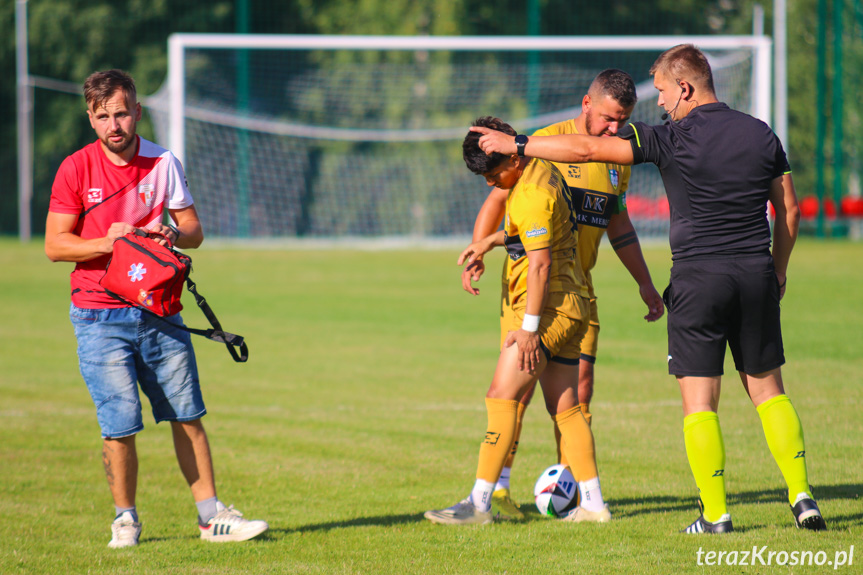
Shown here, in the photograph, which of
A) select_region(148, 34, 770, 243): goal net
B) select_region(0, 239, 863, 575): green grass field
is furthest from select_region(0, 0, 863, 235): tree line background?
select_region(0, 239, 863, 575): green grass field

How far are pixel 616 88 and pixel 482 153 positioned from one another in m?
0.91

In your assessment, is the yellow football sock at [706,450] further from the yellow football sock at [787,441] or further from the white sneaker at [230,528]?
the white sneaker at [230,528]

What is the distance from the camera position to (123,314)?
466 cm

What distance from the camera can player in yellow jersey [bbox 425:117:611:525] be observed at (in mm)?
4738

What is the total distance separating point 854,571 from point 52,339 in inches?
430

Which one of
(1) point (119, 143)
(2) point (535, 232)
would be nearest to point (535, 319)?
(2) point (535, 232)

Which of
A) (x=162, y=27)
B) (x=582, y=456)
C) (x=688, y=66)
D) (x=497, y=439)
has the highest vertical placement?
(x=162, y=27)

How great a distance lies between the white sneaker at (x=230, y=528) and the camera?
4.77 metres

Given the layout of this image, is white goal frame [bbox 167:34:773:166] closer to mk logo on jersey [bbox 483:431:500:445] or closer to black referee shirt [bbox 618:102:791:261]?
mk logo on jersey [bbox 483:431:500:445]

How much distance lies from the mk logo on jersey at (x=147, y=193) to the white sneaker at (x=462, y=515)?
6.92 feet

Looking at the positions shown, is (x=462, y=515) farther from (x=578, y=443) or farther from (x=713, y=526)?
(x=713, y=526)

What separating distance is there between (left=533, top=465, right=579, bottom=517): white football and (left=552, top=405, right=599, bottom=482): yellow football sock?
16 cm

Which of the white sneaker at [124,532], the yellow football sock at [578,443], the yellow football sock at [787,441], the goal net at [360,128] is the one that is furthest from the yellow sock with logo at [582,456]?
the goal net at [360,128]

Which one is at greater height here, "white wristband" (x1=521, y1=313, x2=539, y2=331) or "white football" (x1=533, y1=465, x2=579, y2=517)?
"white wristband" (x1=521, y1=313, x2=539, y2=331)
